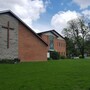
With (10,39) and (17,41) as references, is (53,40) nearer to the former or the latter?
(17,41)

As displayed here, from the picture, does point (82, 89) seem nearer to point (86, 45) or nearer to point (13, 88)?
point (13, 88)

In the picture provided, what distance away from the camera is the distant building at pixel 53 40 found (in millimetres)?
67994

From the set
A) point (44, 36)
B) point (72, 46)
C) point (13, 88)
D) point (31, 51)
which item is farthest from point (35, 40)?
point (72, 46)

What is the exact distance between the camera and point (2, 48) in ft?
123

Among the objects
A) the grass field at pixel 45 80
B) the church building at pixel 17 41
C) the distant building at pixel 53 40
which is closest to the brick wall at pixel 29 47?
the church building at pixel 17 41

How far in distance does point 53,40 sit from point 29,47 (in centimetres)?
2998

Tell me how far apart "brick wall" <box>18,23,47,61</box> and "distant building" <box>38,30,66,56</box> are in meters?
21.0

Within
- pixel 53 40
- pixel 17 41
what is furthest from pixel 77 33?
pixel 17 41

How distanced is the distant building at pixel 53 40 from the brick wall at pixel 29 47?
2097 centimetres

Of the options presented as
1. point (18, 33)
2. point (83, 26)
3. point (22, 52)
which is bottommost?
point (22, 52)

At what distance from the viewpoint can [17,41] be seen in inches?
1586

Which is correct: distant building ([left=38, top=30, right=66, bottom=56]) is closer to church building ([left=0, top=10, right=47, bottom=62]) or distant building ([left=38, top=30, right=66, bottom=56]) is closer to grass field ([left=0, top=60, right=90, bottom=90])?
church building ([left=0, top=10, right=47, bottom=62])

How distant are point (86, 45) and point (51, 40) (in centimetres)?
2188

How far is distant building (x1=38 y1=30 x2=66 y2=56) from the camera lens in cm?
6799
